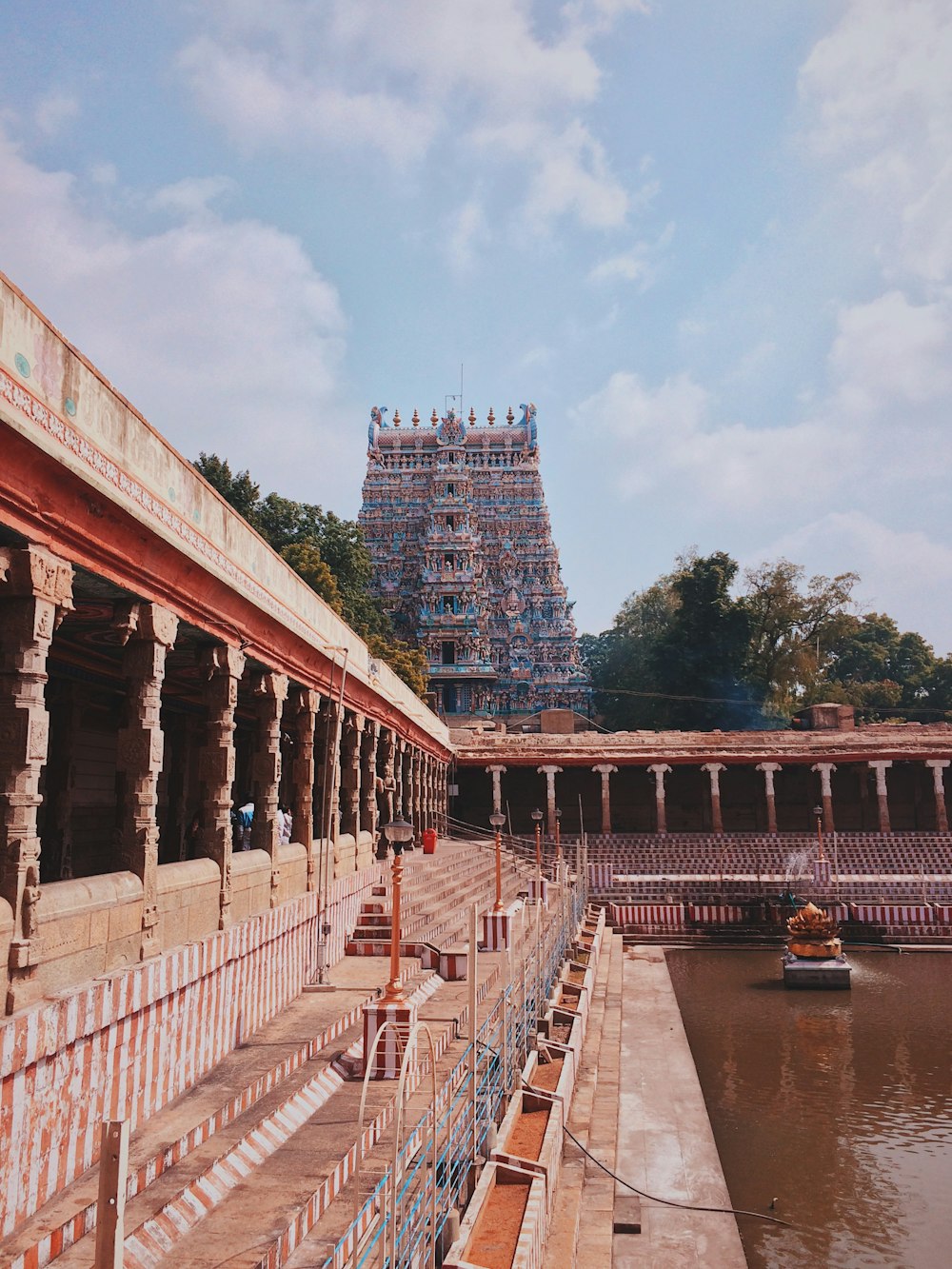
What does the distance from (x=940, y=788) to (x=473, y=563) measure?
34.0 metres

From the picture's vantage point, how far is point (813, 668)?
5731 centimetres

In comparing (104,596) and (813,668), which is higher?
(813,668)

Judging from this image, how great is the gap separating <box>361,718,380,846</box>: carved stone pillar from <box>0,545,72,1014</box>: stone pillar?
1171 cm

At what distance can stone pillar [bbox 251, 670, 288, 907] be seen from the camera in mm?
10867

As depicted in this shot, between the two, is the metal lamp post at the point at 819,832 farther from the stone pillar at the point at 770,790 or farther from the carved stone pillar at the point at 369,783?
the carved stone pillar at the point at 369,783

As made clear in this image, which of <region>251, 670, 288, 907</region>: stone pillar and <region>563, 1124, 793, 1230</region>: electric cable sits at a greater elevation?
<region>251, 670, 288, 907</region>: stone pillar

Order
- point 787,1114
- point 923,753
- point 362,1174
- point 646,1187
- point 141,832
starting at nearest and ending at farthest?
point 362,1174
point 141,832
point 646,1187
point 787,1114
point 923,753

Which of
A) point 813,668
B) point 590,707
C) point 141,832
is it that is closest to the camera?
point 141,832

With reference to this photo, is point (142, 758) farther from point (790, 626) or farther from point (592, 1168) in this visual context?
point (790, 626)

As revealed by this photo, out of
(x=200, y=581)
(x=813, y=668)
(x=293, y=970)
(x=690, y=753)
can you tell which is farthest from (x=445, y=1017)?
(x=813, y=668)

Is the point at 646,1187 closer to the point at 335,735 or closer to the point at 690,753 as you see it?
the point at 335,735

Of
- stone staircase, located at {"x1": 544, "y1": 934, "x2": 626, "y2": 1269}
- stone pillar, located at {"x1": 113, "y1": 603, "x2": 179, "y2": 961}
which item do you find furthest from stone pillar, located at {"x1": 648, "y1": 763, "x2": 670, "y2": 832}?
stone pillar, located at {"x1": 113, "y1": 603, "x2": 179, "y2": 961}

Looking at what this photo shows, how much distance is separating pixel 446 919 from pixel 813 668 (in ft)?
154

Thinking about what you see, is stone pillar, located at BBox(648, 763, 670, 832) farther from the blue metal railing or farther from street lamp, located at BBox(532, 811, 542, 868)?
the blue metal railing
